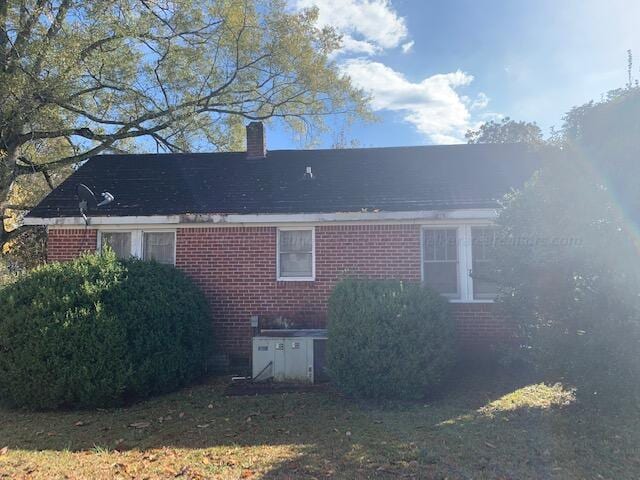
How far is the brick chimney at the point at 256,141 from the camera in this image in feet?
39.7

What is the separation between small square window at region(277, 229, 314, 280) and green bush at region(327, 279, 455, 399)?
239 cm

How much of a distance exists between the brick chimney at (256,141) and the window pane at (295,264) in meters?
3.71

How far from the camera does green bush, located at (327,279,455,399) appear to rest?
21.7 ft

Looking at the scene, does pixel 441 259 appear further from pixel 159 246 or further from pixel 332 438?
pixel 159 246

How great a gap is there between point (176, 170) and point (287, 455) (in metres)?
8.40

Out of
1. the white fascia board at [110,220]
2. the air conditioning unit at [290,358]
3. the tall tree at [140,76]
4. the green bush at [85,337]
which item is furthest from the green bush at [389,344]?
the tall tree at [140,76]

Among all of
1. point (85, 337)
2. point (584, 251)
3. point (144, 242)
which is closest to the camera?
point (584, 251)

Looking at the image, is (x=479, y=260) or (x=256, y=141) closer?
(x=479, y=260)

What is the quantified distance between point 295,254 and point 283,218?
80 cm

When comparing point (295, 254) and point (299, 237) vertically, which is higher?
point (299, 237)

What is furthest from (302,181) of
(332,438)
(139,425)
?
(332,438)

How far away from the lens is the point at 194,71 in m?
17.0

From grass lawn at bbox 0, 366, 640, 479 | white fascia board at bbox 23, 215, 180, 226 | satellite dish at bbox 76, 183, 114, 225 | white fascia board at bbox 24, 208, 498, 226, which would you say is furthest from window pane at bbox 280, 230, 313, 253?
satellite dish at bbox 76, 183, 114, 225

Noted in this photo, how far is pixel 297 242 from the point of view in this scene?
31.0 ft
